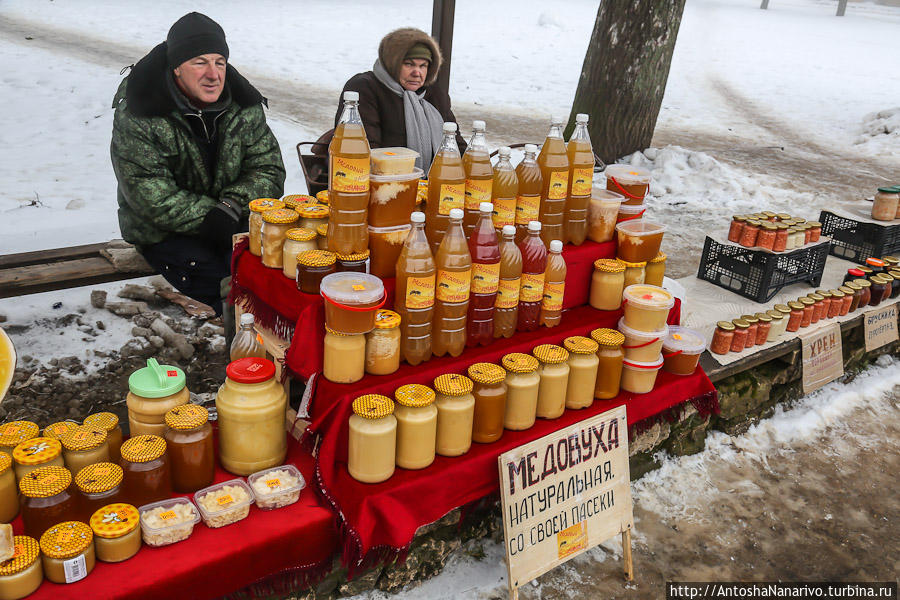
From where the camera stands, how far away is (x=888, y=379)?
183 inches

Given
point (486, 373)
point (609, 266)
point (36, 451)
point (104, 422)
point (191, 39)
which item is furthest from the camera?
point (191, 39)

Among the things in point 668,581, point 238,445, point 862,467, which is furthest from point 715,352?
point 238,445

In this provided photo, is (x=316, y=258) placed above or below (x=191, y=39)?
below

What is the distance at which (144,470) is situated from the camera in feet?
7.22

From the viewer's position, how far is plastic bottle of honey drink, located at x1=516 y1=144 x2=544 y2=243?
2.84m

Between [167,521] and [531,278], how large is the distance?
5.23ft

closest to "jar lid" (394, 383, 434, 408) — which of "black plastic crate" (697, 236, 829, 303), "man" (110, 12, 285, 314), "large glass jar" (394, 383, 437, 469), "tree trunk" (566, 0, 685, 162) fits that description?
"large glass jar" (394, 383, 437, 469)

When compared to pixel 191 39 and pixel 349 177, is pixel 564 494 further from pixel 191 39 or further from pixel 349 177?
pixel 191 39

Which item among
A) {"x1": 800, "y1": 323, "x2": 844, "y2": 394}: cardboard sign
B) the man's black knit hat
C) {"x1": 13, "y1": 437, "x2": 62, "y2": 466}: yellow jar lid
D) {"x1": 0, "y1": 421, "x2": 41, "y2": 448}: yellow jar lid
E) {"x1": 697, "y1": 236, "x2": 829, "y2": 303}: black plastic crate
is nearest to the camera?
{"x1": 13, "y1": 437, "x2": 62, "y2": 466}: yellow jar lid

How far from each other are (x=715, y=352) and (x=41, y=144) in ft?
24.7

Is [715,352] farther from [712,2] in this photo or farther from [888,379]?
[712,2]

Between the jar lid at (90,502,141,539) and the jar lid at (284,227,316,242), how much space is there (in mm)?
1120

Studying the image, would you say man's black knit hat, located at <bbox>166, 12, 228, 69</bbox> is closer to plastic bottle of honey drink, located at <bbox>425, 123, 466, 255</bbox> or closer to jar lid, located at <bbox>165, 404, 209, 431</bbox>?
plastic bottle of honey drink, located at <bbox>425, 123, 466, 255</bbox>

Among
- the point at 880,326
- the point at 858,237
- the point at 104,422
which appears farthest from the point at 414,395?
the point at 858,237
